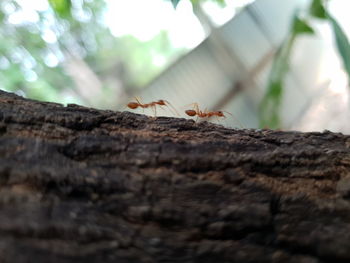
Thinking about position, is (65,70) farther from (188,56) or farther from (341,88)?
(341,88)

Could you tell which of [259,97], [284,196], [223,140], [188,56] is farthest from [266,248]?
[259,97]

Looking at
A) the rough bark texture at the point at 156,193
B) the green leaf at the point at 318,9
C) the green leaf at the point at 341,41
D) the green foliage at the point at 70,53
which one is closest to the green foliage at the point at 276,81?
the green leaf at the point at 318,9

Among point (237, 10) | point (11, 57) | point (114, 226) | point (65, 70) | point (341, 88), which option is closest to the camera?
point (114, 226)

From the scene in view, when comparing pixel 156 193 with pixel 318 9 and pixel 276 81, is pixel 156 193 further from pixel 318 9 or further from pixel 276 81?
pixel 276 81

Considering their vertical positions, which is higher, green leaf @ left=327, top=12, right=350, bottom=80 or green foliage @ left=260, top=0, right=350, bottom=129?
green foliage @ left=260, top=0, right=350, bottom=129

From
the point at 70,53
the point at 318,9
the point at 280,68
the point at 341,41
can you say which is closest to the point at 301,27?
the point at 318,9

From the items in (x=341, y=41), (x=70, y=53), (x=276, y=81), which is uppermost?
(x=70, y=53)

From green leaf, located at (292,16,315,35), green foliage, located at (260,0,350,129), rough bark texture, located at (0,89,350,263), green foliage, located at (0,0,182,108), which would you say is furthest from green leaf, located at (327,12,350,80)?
green foliage, located at (0,0,182,108)

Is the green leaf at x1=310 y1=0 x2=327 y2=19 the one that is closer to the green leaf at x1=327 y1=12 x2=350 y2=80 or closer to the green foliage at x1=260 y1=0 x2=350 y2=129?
the green foliage at x1=260 y1=0 x2=350 y2=129
